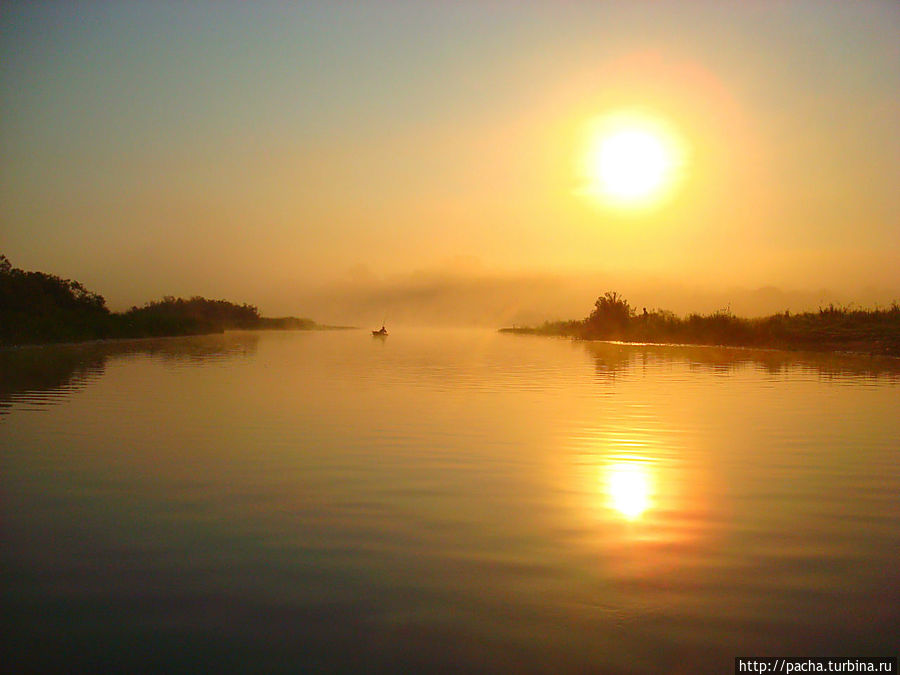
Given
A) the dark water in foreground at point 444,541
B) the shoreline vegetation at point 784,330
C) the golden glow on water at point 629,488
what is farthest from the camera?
the shoreline vegetation at point 784,330

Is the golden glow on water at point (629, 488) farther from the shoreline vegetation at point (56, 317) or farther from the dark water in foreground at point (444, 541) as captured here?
the shoreline vegetation at point (56, 317)

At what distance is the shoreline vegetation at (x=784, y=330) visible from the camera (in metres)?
49.9

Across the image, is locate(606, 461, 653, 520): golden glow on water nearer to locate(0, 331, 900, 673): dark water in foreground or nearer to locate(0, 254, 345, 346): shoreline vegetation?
locate(0, 331, 900, 673): dark water in foreground

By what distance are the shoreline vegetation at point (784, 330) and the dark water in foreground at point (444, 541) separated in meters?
37.1

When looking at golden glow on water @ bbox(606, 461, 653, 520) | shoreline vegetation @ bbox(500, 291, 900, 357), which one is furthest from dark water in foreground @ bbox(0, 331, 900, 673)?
shoreline vegetation @ bbox(500, 291, 900, 357)

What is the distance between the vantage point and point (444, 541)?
7617mm

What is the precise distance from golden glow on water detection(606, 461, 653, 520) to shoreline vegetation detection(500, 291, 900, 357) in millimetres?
40397

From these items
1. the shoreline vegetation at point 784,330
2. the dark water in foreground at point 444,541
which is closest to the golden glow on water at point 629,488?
the dark water in foreground at point 444,541

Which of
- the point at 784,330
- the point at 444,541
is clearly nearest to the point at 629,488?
the point at 444,541

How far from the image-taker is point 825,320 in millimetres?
57500

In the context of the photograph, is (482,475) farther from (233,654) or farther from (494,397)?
(494,397)

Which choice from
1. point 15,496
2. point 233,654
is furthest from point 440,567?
point 15,496

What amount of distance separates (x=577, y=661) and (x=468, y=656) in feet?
2.46

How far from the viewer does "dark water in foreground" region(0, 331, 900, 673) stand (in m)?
5.28
